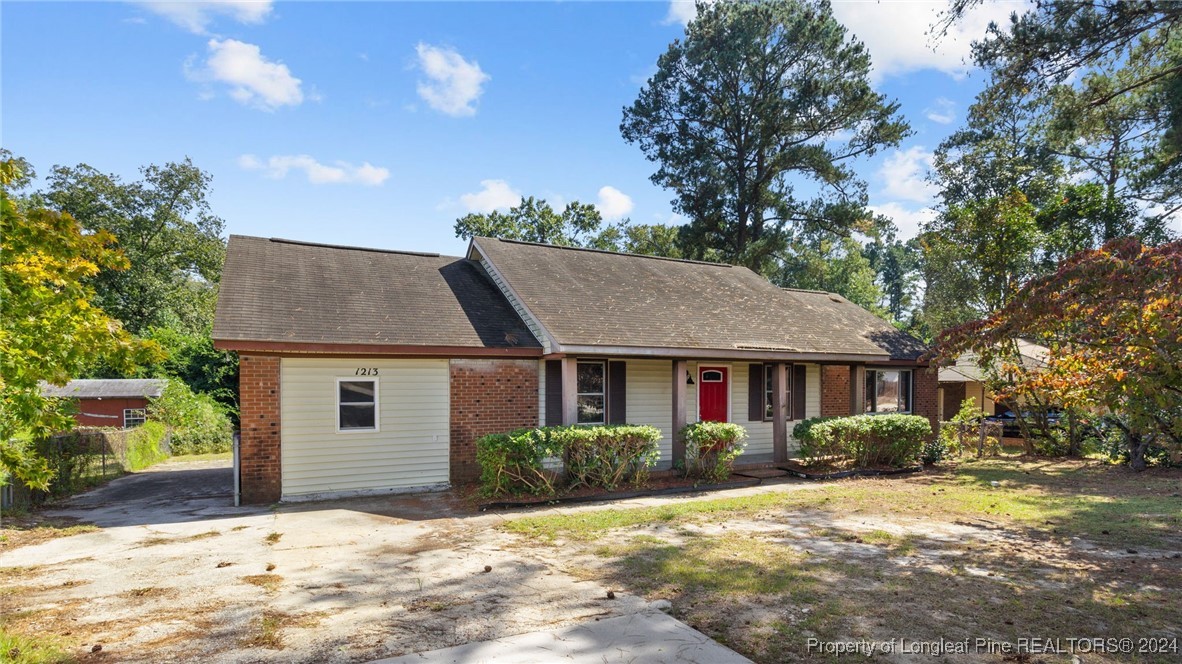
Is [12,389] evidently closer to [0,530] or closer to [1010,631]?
[0,530]

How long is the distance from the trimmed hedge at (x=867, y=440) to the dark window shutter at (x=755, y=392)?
6.02ft

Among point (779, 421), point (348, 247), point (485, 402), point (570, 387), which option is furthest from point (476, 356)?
point (779, 421)

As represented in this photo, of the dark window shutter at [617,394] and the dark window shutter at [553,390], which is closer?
the dark window shutter at [553,390]

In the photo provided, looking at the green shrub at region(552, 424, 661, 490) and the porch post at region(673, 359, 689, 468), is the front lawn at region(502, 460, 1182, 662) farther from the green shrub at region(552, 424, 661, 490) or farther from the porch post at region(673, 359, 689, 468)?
the porch post at region(673, 359, 689, 468)

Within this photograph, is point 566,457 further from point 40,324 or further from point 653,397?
point 40,324

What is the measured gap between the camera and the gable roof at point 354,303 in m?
10.5

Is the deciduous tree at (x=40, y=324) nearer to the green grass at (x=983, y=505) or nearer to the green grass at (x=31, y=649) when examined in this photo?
the green grass at (x=31, y=649)

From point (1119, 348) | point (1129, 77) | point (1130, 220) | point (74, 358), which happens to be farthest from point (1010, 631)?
point (1130, 220)

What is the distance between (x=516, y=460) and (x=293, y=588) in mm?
4855

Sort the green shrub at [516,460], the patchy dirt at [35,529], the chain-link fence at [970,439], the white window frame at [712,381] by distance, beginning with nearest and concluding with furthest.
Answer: the patchy dirt at [35,529], the green shrub at [516,460], the white window frame at [712,381], the chain-link fence at [970,439]

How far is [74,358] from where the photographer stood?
22.5ft

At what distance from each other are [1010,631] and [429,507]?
310 inches

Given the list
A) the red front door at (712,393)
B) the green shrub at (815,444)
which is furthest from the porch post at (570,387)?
the green shrub at (815,444)

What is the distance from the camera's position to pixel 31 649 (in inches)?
166
